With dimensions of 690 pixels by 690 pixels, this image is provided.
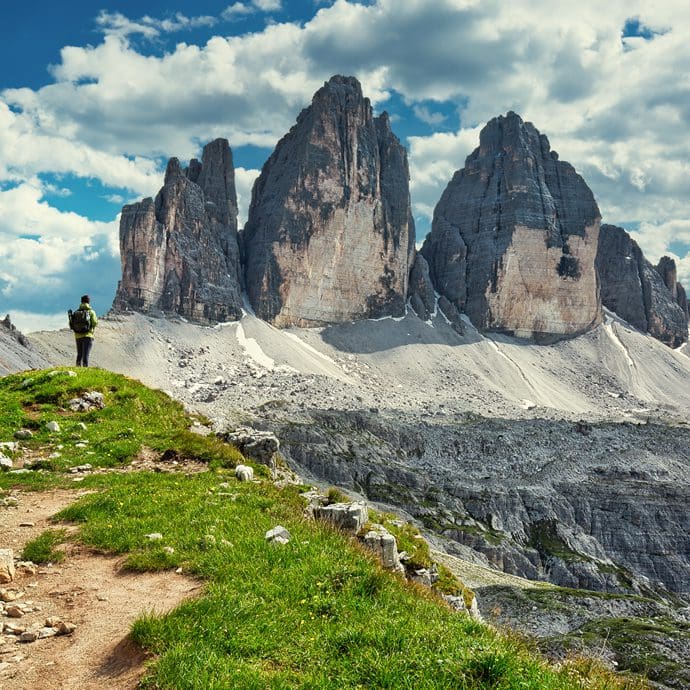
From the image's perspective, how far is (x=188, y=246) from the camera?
5723 inches

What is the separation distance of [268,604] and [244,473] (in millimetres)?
6549

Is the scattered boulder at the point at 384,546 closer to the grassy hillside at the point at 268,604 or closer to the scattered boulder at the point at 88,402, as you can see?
the grassy hillside at the point at 268,604

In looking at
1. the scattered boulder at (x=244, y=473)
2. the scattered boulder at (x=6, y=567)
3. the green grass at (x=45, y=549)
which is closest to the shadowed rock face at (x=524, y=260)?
the scattered boulder at (x=244, y=473)

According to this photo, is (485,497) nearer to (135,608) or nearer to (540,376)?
(135,608)

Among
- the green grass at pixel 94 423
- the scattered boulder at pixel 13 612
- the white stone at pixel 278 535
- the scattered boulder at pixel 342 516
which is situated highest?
the green grass at pixel 94 423

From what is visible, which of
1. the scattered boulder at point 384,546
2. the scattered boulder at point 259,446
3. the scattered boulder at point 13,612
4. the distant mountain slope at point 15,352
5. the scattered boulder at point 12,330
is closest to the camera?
the scattered boulder at point 13,612

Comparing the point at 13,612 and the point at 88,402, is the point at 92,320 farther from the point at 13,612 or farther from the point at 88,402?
the point at 13,612

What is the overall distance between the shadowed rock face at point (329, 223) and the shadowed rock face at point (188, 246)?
982 centimetres

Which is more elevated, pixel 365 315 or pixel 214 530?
pixel 365 315

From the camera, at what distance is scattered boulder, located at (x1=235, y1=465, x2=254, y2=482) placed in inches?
518

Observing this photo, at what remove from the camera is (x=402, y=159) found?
181 metres

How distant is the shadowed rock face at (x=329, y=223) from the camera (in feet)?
524

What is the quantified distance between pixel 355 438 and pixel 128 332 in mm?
57344

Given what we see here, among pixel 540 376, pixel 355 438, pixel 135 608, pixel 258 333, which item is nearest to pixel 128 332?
pixel 258 333
